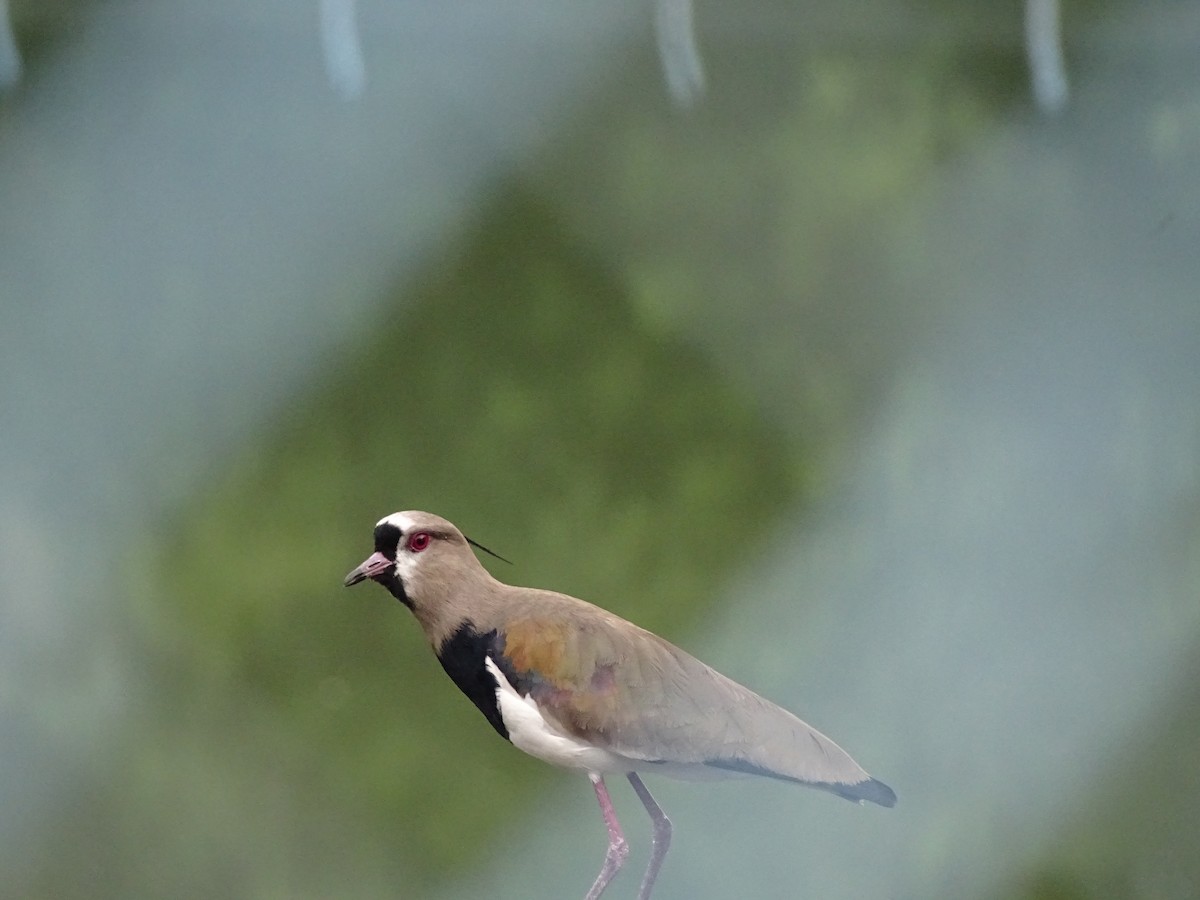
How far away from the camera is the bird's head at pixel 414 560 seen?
1454 mm

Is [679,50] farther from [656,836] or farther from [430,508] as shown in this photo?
[656,836]

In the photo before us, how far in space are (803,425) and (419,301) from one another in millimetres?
452

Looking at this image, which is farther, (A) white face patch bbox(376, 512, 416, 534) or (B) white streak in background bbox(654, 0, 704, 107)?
(B) white streak in background bbox(654, 0, 704, 107)

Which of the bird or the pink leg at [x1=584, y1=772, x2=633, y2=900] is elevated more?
the bird

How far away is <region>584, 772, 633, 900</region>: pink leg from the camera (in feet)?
4.79

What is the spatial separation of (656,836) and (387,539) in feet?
1.33

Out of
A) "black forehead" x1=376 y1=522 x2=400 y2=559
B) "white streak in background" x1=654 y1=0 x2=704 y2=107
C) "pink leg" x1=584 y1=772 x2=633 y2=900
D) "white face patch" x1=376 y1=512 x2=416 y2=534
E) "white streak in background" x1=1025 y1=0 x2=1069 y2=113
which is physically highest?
"white streak in background" x1=1025 y1=0 x2=1069 y2=113

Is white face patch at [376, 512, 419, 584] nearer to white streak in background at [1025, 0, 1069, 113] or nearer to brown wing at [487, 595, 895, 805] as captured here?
brown wing at [487, 595, 895, 805]

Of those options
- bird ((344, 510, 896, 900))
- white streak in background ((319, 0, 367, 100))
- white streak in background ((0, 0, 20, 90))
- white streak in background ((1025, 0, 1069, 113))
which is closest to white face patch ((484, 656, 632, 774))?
bird ((344, 510, 896, 900))

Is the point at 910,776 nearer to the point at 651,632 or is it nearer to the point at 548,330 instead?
the point at 651,632

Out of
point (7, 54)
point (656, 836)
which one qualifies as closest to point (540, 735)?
point (656, 836)

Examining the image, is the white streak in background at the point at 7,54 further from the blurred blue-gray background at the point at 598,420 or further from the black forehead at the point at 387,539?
the black forehead at the point at 387,539

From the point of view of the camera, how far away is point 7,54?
1.46 meters

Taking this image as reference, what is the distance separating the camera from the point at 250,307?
1532mm
